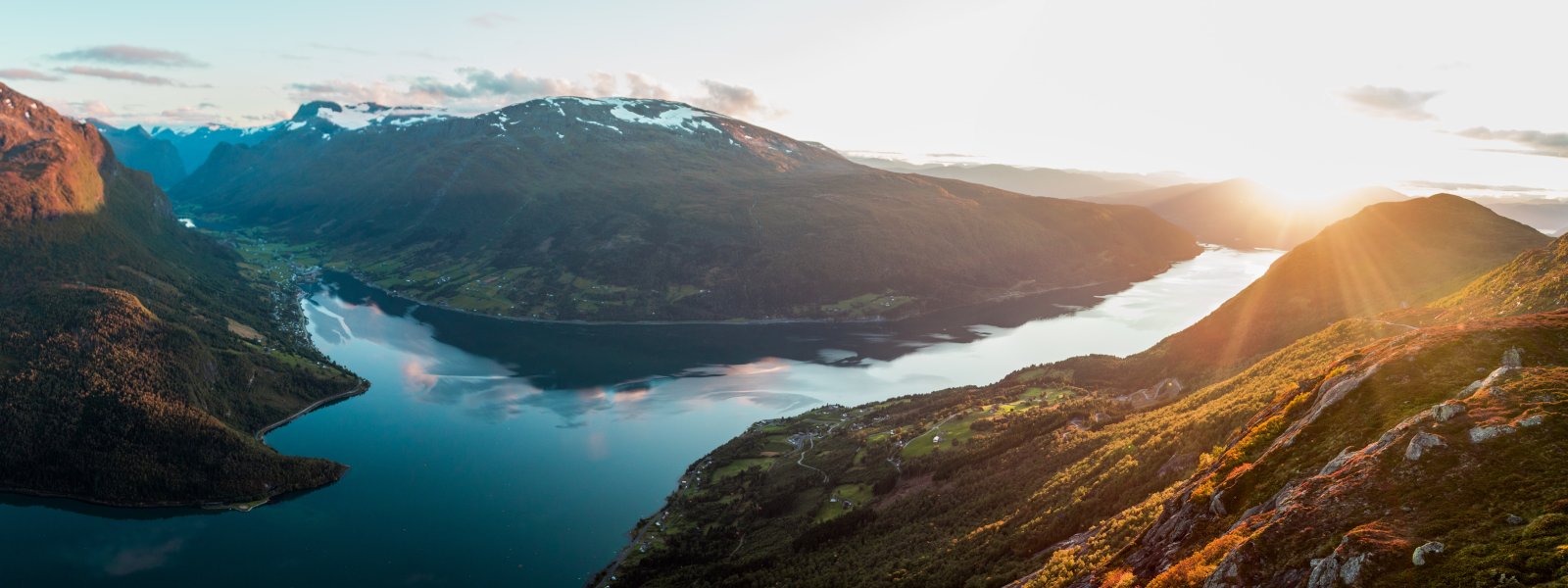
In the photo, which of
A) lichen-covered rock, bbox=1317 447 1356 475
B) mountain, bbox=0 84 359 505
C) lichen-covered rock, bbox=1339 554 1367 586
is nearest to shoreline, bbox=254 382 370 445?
mountain, bbox=0 84 359 505

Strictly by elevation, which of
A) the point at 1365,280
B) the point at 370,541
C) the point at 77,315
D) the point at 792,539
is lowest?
the point at 370,541

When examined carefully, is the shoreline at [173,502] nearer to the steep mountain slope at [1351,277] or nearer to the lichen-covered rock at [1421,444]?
the steep mountain slope at [1351,277]

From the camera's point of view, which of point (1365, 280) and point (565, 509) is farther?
point (565, 509)

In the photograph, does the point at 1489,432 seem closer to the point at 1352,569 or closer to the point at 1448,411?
the point at 1448,411

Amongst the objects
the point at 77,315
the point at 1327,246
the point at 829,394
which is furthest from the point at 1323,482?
the point at 77,315

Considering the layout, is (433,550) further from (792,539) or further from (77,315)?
(77,315)

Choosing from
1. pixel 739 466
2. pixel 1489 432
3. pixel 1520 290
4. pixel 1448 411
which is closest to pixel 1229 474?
pixel 1448 411

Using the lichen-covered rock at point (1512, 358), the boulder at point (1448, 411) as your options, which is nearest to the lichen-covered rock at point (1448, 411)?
the boulder at point (1448, 411)
